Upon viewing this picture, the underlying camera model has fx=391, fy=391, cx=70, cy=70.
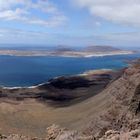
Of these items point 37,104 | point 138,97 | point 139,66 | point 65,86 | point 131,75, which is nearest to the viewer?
point 138,97

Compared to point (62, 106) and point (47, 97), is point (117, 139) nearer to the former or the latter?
point (62, 106)

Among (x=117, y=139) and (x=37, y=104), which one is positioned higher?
(x=117, y=139)

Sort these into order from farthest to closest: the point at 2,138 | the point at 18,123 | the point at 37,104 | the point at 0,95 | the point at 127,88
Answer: the point at 0,95 → the point at 37,104 → the point at 18,123 → the point at 127,88 → the point at 2,138

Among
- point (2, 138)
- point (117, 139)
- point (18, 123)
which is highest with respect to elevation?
point (117, 139)

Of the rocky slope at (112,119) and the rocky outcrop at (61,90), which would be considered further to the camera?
the rocky outcrop at (61,90)

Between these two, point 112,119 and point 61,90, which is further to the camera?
point 61,90

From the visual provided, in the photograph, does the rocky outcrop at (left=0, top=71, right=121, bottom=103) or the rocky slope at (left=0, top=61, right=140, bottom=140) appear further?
the rocky outcrop at (left=0, top=71, right=121, bottom=103)

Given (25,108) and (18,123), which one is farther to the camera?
(25,108)

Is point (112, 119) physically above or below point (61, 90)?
above

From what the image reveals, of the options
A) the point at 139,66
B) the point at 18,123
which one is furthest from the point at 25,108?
the point at 139,66

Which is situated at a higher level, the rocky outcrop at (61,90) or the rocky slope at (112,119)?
the rocky slope at (112,119)

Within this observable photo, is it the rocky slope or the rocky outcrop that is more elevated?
the rocky slope
